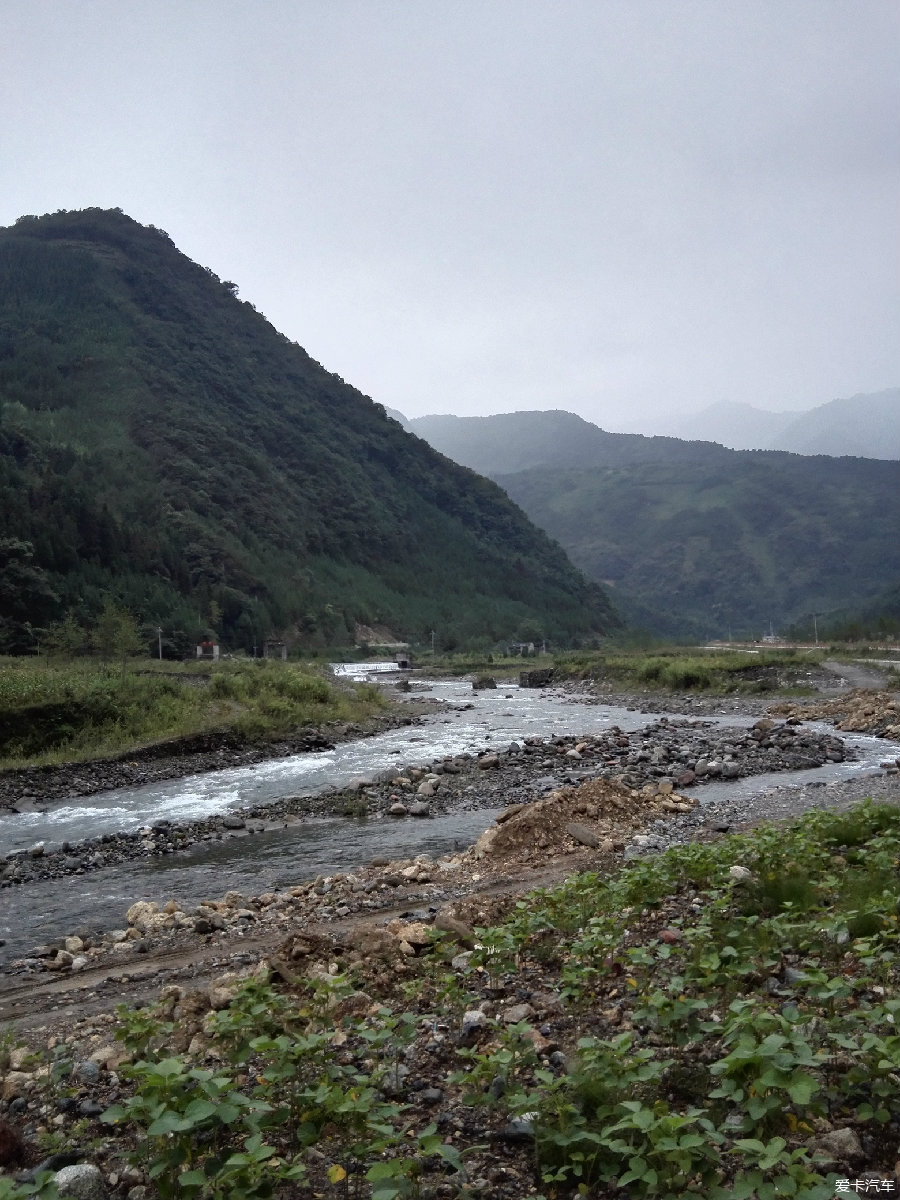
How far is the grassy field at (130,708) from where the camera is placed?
23.9 m

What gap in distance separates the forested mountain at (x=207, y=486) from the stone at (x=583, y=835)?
1815 inches

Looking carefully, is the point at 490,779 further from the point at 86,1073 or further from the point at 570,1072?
the point at 570,1072

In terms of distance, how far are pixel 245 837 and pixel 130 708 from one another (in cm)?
1307

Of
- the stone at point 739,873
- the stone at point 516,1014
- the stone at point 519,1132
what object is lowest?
the stone at point 516,1014

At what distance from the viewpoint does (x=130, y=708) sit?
26344mm

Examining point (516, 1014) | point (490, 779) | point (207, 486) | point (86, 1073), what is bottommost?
point (490, 779)

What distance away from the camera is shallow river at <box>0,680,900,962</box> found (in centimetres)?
1121

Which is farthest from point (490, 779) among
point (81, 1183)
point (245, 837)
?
point (81, 1183)

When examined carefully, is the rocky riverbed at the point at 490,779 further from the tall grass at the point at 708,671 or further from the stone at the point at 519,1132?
the tall grass at the point at 708,671

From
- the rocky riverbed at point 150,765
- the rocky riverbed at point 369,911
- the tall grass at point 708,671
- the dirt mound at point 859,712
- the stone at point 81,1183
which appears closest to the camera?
the stone at point 81,1183

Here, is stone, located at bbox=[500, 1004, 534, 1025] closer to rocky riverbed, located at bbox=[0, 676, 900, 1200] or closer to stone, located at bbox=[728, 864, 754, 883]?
rocky riverbed, located at bbox=[0, 676, 900, 1200]

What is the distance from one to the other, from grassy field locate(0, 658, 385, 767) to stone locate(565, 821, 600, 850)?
625 inches

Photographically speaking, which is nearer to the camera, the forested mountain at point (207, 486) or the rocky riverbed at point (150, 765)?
the rocky riverbed at point (150, 765)

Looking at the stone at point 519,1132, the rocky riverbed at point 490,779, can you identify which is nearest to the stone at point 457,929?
the stone at point 519,1132
